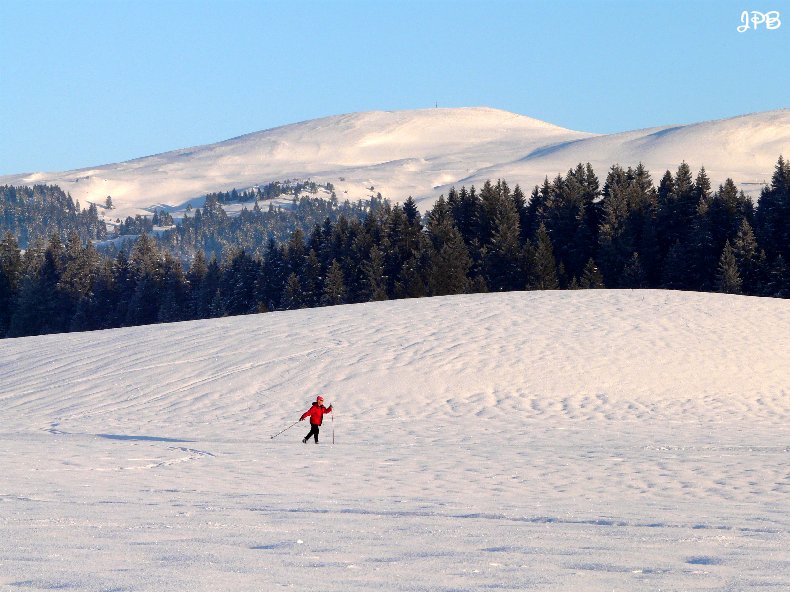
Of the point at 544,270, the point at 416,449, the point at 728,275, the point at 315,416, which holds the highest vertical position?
the point at 544,270

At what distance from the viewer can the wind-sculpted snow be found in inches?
Result: 355

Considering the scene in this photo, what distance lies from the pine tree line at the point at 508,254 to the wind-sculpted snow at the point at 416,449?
2856 centimetres

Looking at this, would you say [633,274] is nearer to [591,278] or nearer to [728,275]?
[591,278]

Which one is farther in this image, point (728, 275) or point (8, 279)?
point (8, 279)

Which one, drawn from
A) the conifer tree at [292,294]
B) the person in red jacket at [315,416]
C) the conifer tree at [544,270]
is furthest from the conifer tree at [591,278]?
the person in red jacket at [315,416]

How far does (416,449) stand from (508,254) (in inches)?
2158

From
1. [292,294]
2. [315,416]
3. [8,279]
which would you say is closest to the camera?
[315,416]

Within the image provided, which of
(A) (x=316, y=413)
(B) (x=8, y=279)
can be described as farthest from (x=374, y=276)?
(A) (x=316, y=413)

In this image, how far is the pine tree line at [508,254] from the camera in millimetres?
70312

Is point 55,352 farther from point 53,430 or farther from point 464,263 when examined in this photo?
point 464,263

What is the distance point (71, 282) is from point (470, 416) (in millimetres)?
78483

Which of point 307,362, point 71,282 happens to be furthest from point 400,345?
point 71,282

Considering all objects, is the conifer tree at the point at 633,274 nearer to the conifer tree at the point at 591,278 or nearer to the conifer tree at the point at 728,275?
the conifer tree at the point at 591,278

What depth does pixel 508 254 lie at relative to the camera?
2948 inches
